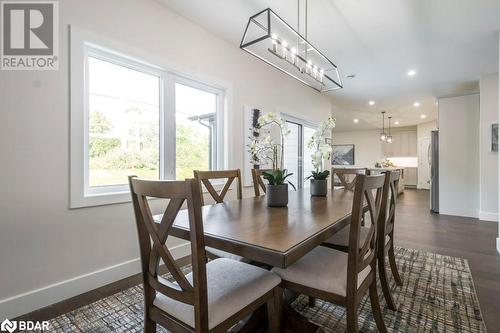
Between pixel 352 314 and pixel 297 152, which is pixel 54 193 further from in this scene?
pixel 297 152

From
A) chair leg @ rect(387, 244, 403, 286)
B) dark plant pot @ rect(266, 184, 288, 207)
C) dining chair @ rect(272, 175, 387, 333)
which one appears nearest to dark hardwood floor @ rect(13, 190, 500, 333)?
chair leg @ rect(387, 244, 403, 286)

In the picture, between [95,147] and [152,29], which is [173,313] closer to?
[95,147]

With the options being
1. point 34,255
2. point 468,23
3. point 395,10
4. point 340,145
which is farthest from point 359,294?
point 340,145

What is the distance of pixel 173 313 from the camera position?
1013mm

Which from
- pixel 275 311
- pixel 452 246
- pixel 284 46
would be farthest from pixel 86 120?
pixel 452 246

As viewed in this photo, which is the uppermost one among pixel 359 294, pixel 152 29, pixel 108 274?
pixel 152 29

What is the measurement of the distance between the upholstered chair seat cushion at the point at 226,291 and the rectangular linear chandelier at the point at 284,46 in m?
1.53

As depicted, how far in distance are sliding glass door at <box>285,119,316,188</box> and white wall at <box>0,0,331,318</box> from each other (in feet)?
9.77

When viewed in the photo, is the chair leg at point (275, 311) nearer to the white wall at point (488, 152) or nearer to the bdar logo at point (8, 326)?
the bdar logo at point (8, 326)

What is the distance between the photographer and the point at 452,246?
3.08m

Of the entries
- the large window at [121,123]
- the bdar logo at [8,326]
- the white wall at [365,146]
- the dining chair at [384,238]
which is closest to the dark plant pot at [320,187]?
the dining chair at [384,238]

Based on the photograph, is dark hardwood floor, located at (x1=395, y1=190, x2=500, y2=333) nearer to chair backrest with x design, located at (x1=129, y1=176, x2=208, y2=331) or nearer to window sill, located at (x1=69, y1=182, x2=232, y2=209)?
chair backrest with x design, located at (x1=129, y1=176, x2=208, y2=331)

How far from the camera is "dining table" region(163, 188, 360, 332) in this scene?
35.7 inches

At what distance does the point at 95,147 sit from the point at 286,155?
11.1ft
